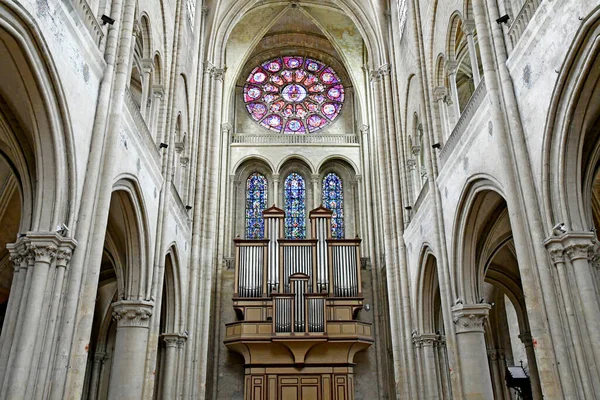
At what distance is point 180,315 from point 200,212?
419 cm

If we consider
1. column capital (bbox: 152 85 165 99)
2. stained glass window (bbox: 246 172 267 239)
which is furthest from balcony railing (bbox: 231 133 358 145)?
column capital (bbox: 152 85 165 99)

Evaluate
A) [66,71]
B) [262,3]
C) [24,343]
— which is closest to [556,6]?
[66,71]

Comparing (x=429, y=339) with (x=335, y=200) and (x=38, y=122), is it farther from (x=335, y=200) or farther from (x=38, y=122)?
(x=38, y=122)

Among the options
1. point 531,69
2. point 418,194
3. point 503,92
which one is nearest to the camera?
point 531,69

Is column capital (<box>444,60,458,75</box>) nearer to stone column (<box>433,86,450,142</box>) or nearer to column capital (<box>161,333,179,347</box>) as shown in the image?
stone column (<box>433,86,450,142</box>)

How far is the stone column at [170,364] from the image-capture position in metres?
17.6

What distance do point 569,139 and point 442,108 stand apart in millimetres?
7022

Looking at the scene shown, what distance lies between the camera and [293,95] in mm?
32250

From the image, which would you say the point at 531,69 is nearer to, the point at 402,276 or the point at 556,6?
the point at 556,6

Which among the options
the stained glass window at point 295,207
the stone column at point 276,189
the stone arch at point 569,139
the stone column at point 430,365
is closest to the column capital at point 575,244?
the stone arch at point 569,139

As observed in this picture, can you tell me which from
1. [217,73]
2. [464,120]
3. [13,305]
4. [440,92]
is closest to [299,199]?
[217,73]

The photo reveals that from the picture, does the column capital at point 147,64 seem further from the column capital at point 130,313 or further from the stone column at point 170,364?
the stone column at point 170,364

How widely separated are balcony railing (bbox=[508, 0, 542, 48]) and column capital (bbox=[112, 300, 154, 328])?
9682mm

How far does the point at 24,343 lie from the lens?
859 cm
